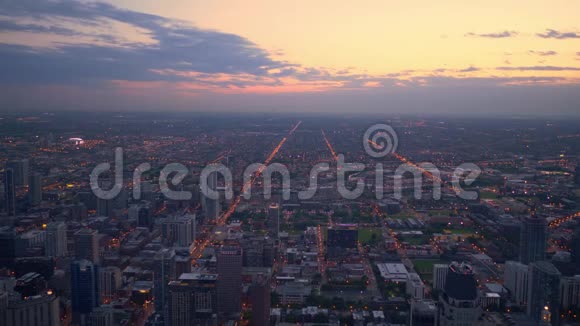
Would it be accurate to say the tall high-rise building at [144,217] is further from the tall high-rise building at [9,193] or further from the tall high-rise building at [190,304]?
the tall high-rise building at [190,304]

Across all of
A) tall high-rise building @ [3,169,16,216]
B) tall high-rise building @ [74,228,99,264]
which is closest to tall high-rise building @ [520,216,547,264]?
tall high-rise building @ [74,228,99,264]

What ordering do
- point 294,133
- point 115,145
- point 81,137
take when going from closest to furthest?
point 81,137 → point 115,145 → point 294,133

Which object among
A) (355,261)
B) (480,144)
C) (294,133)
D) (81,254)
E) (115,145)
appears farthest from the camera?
(294,133)

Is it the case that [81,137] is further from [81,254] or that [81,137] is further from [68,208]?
[81,254]

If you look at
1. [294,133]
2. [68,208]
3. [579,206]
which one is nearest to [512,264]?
[579,206]

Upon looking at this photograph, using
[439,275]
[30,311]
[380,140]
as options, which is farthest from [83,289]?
[380,140]

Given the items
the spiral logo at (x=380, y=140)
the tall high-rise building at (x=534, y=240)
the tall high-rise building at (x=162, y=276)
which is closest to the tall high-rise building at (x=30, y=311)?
the tall high-rise building at (x=162, y=276)

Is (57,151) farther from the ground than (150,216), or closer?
farther from the ground
